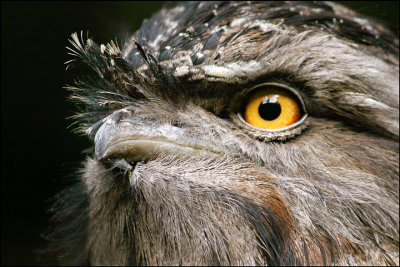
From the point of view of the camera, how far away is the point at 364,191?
166cm

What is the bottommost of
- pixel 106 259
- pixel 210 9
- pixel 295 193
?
pixel 106 259

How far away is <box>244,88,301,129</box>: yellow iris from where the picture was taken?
1725 mm

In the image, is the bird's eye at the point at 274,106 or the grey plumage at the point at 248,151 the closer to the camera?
the grey plumage at the point at 248,151

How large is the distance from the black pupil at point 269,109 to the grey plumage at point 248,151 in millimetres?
83

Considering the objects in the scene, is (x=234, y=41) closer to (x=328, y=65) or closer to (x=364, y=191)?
(x=328, y=65)

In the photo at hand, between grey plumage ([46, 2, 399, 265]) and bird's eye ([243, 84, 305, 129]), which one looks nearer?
grey plumage ([46, 2, 399, 265])

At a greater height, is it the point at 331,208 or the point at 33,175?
the point at 33,175

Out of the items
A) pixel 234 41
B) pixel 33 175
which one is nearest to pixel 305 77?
pixel 234 41

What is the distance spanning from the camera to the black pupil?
1.73 metres

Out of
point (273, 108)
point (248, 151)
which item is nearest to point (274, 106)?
point (273, 108)

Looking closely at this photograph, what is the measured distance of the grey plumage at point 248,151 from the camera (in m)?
1.61

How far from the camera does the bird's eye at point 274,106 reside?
1.72 m

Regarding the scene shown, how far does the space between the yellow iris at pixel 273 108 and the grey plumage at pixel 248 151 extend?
0.04m

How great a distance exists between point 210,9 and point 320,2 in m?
0.56
